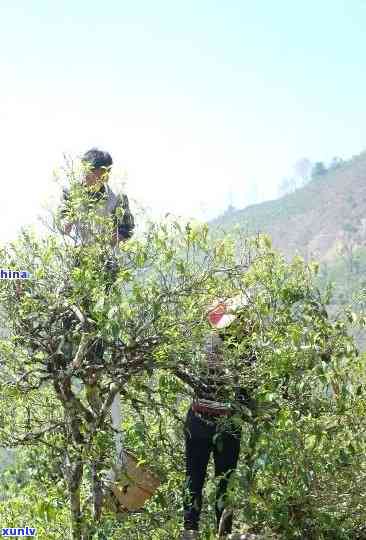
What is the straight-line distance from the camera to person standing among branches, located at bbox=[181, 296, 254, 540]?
3.04 m

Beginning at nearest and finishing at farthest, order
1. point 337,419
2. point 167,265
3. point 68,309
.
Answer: point 167,265, point 68,309, point 337,419

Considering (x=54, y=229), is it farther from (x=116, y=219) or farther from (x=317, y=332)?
(x=317, y=332)

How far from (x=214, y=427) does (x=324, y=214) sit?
112849mm

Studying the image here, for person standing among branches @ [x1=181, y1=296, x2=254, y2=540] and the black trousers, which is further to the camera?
the black trousers

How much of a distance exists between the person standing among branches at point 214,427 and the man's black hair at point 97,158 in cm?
79

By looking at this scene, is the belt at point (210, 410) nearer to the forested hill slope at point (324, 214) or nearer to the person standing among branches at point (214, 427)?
the person standing among branches at point (214, 427)

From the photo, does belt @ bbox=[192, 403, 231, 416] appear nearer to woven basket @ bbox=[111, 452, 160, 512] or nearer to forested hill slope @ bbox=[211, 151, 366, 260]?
woven basket @ bbox=[111, 452, 160, 512]

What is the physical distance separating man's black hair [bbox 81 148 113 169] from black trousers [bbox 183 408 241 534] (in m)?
1.18

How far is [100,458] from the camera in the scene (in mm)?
3189

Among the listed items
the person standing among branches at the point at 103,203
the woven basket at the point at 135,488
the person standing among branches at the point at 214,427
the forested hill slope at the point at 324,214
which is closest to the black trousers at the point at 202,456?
the person standing among branches at the point at 214,427

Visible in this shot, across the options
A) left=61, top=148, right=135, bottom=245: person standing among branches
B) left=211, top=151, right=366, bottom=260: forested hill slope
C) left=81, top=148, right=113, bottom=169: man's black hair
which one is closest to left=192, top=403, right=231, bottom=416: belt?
left=61, top=148, right=135, bottom=245: person standing among branches

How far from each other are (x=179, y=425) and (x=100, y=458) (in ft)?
→ 2.09

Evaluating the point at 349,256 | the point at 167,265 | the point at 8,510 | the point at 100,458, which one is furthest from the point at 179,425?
the point at 349,256

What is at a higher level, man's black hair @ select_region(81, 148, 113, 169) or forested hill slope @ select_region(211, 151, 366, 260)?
forested hill slope @ select_region(211, 151, 366, 260)
